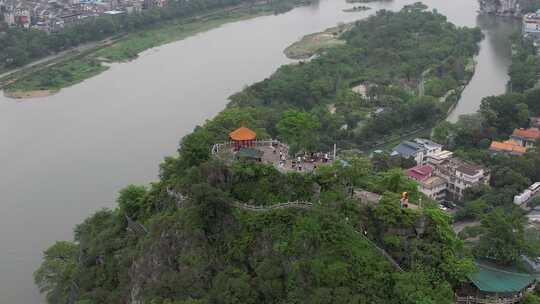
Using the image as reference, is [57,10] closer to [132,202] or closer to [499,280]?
[132,202]

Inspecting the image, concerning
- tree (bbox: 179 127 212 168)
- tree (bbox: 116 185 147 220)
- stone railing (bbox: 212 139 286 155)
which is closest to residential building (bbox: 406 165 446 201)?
stone railing (bbox: 212 139 286 155)

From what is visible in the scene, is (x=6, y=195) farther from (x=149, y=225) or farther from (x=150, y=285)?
(x=150, y=285)

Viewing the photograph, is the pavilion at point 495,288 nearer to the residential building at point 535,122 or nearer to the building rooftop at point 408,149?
the building rooftop at point 408,149

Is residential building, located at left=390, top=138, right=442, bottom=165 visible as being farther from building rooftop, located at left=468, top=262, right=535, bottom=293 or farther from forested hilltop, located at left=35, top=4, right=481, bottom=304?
building rooftop, located at left=468, top=262, right=535, bottom=293

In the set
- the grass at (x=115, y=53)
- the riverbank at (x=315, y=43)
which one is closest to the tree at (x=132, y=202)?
the grass at (x=115, y=53)

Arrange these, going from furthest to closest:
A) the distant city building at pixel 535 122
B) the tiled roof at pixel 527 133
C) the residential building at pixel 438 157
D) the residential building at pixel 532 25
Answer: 1. the residential building at pixel 532 25
2. the distant city building at pixel 535 122
3. the tiled roof at pixel 527 133
4. the residential building at pixel 438 157

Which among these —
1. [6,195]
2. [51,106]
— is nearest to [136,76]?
[51,106]
